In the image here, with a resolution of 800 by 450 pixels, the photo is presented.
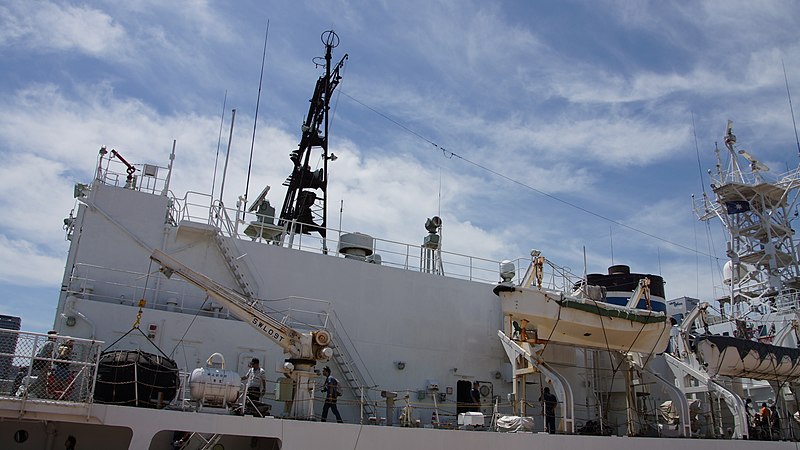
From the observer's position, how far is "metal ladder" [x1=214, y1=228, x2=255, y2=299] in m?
13.1

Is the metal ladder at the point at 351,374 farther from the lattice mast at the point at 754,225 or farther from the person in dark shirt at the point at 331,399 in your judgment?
the lattice mast at the point at 754,225

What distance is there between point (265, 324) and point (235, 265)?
307cm

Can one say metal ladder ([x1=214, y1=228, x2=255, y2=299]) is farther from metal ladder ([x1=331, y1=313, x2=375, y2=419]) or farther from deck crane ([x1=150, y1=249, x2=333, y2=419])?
deck crane ([x1=150, y1=249, x2=333, y2=419])

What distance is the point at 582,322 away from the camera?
13414 mm

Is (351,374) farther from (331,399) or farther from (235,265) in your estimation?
(235,265)

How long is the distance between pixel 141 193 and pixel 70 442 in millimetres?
5412

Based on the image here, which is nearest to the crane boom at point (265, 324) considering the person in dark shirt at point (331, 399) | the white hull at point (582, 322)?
the person in dark shirt at point (331, 399)

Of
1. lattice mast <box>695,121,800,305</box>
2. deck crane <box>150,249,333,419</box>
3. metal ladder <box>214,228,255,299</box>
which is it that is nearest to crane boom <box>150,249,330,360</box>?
deck crane <box>150,249,333,419</box>

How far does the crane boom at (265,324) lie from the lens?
1033 centimetres

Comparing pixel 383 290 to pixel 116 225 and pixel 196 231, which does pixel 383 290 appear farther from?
pixel 116 225

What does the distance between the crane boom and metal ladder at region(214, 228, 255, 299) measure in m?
2.56

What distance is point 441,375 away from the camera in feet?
47.2

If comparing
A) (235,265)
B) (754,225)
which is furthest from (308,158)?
(754,225)

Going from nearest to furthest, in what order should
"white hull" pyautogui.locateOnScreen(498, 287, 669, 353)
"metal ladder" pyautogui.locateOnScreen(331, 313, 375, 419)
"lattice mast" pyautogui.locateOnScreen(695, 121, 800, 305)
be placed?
"metal ladder" pyautogui.locateOnScreen(331, 313, 375, 419)
"white hull" pyautogui.locateOnScreen(498, 287, 669, 353)
"lattice mast" pyautogui.locateOnScreen(695, 121, 800, 305)
